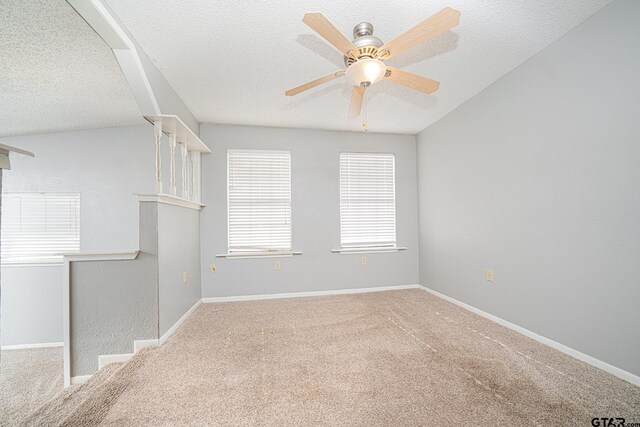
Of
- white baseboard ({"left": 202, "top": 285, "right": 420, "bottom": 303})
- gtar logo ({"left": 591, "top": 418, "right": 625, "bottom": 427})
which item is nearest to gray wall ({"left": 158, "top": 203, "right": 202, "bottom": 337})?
→ white baseboard ({"left": 202, "top": 285, "right": 420, "bottom": 303})

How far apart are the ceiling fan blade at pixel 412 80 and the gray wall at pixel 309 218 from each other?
2.18 meters

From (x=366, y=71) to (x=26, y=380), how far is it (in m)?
3.08

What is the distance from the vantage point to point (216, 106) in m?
3.14

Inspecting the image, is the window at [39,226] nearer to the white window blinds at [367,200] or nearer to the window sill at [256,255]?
the window sill at [256,255]

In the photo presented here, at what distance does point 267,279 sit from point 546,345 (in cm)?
307

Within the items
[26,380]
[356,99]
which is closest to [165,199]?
[26,380]

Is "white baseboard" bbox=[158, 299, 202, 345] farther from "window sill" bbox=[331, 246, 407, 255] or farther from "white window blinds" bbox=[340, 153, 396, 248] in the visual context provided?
"white window blinds" bbox=[340, 153, 396, 248]

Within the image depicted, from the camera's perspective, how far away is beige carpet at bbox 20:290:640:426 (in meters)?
1.47

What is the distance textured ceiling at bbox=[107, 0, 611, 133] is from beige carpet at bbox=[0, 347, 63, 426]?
229cm

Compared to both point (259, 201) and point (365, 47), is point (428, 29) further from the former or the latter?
point (259, 201)

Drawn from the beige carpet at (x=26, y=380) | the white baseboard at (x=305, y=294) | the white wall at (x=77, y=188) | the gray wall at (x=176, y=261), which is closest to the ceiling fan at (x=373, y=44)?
the white wall at (x=77, y=188)

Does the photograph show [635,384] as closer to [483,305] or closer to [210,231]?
[483,305]

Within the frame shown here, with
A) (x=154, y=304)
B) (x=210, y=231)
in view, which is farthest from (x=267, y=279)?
(x=154, y=304)

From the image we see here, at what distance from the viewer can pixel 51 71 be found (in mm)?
1451
